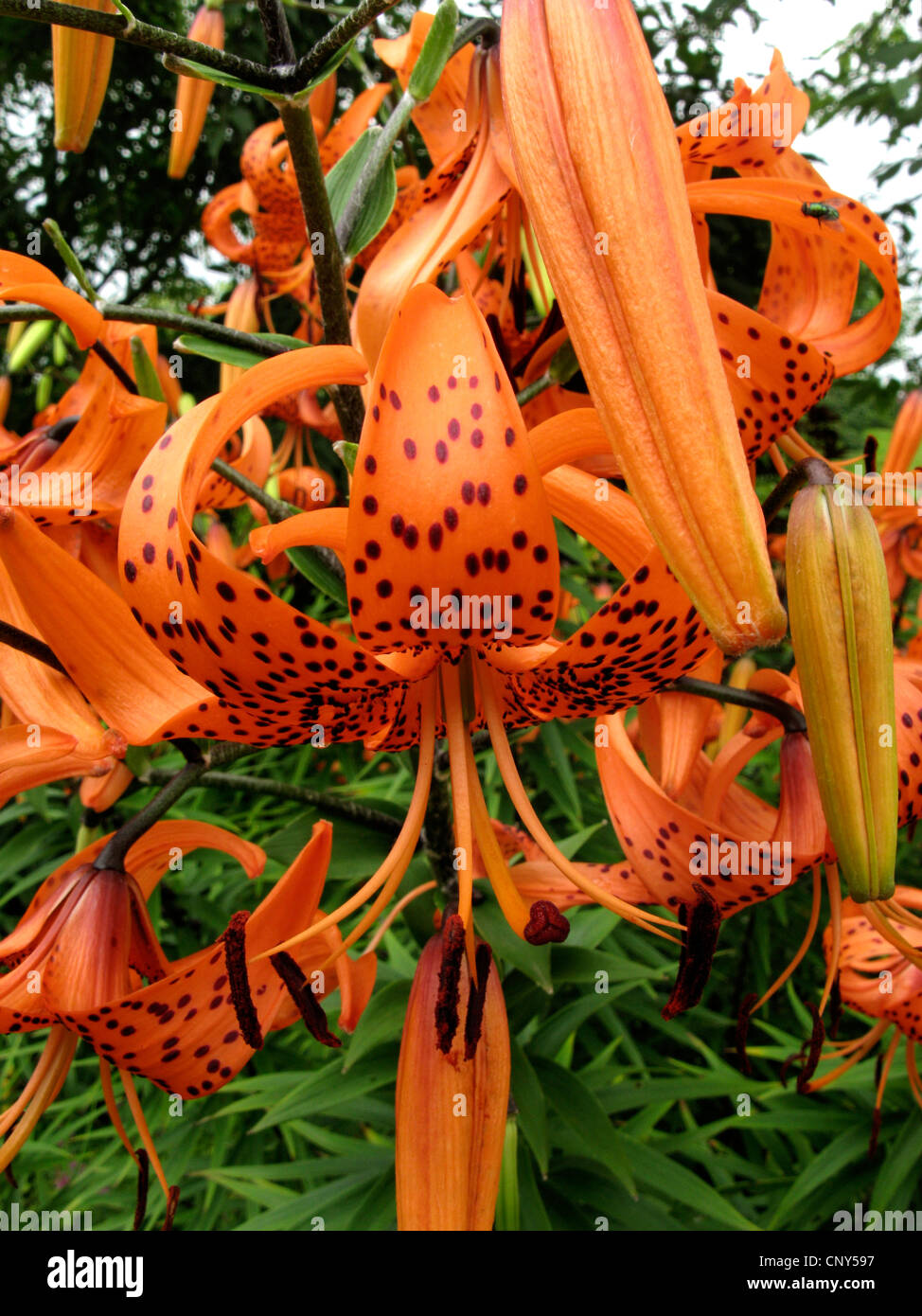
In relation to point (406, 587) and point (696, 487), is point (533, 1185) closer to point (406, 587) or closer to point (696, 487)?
point (406, 587)

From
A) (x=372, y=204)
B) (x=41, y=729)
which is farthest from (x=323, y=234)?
(x=41, y=729)

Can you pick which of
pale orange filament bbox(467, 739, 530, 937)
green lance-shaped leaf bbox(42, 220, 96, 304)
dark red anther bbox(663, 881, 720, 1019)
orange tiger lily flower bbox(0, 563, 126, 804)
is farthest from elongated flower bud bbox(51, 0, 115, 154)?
dark red anther bbox(663, 881, 720, 1019)

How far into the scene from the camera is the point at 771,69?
69cm

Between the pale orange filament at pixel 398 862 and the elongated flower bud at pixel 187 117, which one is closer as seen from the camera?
the pale orange filament at pixel 398 862

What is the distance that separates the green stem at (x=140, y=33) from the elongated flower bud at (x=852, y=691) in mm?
437

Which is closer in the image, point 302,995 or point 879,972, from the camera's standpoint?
point 302,995

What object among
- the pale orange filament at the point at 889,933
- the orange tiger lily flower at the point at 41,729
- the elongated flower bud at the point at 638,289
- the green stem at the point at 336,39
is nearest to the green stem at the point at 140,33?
the green stem at the point at 336,39

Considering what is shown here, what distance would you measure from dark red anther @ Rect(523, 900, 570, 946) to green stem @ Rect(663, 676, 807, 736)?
0.26 meters

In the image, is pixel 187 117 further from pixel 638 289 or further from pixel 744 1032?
pixel 744 1032

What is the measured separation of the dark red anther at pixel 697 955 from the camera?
0.60 meters

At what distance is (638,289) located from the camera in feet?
1.17

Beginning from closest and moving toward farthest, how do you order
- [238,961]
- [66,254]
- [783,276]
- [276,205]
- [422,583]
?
[422,583]
[238,961]
[66,254]
[783,276]
[276,205]

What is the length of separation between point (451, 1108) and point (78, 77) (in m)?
0.82

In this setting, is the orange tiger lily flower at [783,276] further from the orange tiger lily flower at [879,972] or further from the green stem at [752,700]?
the orange tiger lily flower at [879,972]
